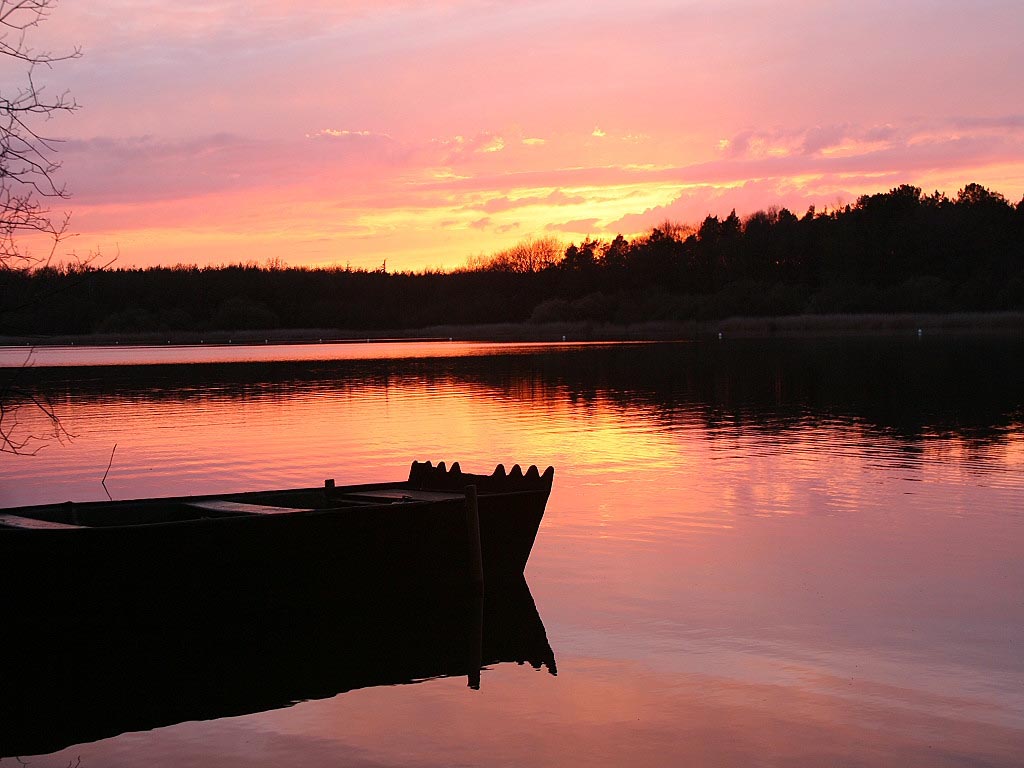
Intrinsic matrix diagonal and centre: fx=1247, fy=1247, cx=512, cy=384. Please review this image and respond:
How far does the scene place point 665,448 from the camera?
80.5ft

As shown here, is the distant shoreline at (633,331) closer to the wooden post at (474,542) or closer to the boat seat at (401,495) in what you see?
the boat seat at (401,495)

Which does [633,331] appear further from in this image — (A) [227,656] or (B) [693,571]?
(A) [227,656]

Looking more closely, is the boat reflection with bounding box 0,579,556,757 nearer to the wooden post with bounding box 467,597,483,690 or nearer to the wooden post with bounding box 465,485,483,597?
the wooden post with bounding box 467,597,483,690

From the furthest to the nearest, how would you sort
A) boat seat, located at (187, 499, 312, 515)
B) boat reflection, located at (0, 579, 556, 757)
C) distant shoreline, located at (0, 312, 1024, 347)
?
distant shoreline, located at (0, 312, 1024, 347) < boat seat, located at (187, 499, 312, 515) < boat reflection, located at (0, 579, 556, 757)

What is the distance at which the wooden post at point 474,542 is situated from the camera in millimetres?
12742

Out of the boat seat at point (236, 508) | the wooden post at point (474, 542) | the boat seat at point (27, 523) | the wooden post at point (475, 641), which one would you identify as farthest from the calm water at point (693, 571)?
the boat seat at point (236, 508)

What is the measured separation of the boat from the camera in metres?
11.1

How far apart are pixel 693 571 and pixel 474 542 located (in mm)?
2529

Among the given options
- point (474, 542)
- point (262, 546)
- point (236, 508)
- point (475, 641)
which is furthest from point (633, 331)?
point (262, 546)

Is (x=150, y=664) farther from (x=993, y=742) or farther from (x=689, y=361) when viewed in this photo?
(x=689, y=361)

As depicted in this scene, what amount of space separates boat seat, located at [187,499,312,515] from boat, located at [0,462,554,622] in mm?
24

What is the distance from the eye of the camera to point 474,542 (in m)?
12.9

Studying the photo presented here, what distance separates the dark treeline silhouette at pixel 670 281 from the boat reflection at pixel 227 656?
228 feet

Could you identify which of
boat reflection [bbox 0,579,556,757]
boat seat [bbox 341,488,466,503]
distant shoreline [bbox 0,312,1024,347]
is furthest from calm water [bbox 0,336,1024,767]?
distant shoreline [bbox 0,312,1024,347]
